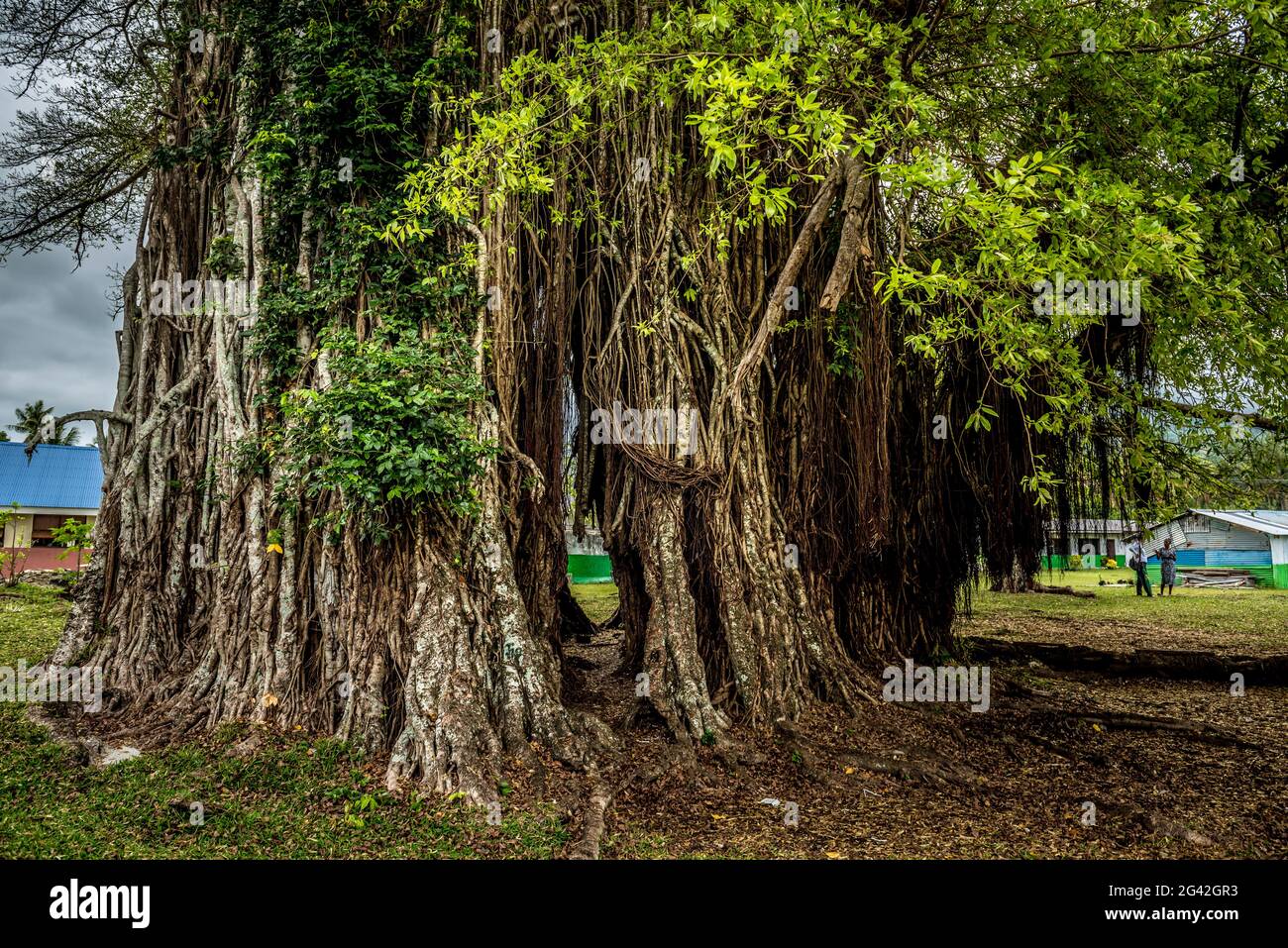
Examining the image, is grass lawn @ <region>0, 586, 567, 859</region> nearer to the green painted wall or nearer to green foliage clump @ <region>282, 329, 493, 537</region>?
green foliage clump @ <region>282, 329, 493, 537</region>

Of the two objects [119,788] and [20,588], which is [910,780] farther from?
[20,588]

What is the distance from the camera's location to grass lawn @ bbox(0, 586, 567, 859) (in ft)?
11.8

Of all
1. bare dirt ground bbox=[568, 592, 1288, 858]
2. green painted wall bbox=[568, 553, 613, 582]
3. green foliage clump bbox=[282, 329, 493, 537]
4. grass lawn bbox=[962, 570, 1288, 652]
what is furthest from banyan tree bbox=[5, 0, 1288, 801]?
green painted wall bbox=[568, 553, 613, 582]

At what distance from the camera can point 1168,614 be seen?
13000 mm

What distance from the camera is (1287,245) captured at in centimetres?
547

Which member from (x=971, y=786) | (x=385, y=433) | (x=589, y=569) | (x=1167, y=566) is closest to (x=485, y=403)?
(x=385, y=433)

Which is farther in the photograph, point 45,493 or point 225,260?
point 45,493

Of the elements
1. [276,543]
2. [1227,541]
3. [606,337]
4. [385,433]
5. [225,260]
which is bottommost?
[1227,541]

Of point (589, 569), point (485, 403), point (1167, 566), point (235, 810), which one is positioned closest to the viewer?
point (235, 810)

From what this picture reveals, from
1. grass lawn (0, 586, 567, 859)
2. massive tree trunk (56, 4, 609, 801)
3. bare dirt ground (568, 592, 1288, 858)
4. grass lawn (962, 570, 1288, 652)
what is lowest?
grass lawn (962, 570, 1288, 652)

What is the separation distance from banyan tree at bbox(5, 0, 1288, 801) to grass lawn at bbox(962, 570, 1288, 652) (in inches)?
188

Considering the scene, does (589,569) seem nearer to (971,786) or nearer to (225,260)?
(225,260)

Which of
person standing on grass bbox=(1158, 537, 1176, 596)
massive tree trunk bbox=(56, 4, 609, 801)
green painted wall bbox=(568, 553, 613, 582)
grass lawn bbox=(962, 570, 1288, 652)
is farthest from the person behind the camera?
green painted wall bbox=(568, 553, 613, 582)

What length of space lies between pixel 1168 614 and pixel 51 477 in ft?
88.0
